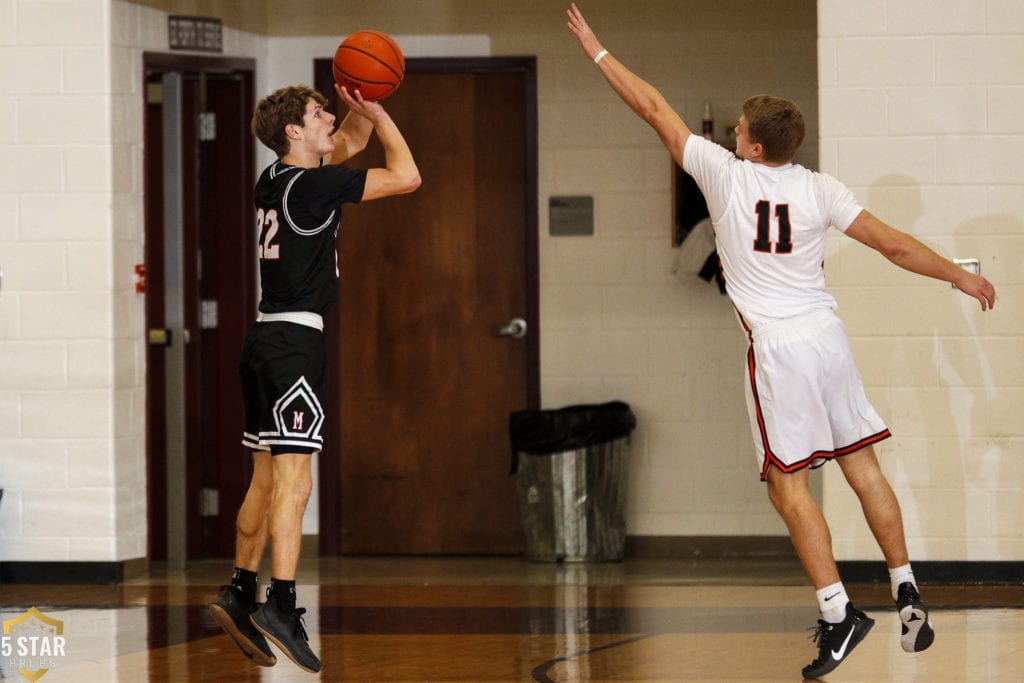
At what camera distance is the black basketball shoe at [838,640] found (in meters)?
4.22

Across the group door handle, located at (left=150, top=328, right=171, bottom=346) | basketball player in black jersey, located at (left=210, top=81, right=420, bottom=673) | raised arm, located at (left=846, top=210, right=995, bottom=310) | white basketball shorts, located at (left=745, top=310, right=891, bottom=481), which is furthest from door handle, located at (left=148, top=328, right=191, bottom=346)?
raised arm, located at (left=846, top=210, right=995, bottom=310)

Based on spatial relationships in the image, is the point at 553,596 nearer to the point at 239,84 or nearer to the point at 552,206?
the point at 552,206

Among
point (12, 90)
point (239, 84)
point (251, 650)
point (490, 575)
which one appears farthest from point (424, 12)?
point (251, 650)

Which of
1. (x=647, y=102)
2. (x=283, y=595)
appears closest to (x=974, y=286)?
(x=647, y=102)

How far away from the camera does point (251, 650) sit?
4.36 m

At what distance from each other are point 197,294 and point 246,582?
2877 millimetres

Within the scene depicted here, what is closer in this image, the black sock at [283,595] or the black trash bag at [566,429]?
the black sock at [283,595]

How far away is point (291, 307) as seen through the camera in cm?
451

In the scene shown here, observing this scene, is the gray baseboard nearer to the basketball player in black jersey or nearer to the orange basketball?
the basketball player in black jersey

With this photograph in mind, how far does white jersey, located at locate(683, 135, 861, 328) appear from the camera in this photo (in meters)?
4.36

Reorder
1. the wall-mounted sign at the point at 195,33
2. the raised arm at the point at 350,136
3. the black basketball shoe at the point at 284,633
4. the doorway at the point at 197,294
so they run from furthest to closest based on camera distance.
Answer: the doorway at the point at 197,294
the wall-mounted sign at the point at 195,33
the raised arm at the point at 350,136
the black basketball shoe at the point at 284,633

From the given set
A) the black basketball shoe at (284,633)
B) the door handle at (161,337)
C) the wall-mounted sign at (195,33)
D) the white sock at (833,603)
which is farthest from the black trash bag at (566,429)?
Answer: the black basketball shoe at (284,633)

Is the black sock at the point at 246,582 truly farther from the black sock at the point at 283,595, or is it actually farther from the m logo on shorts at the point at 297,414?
the m logo on shorts at the point at 297,414

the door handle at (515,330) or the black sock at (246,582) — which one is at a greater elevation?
the door handle at (515,330)
